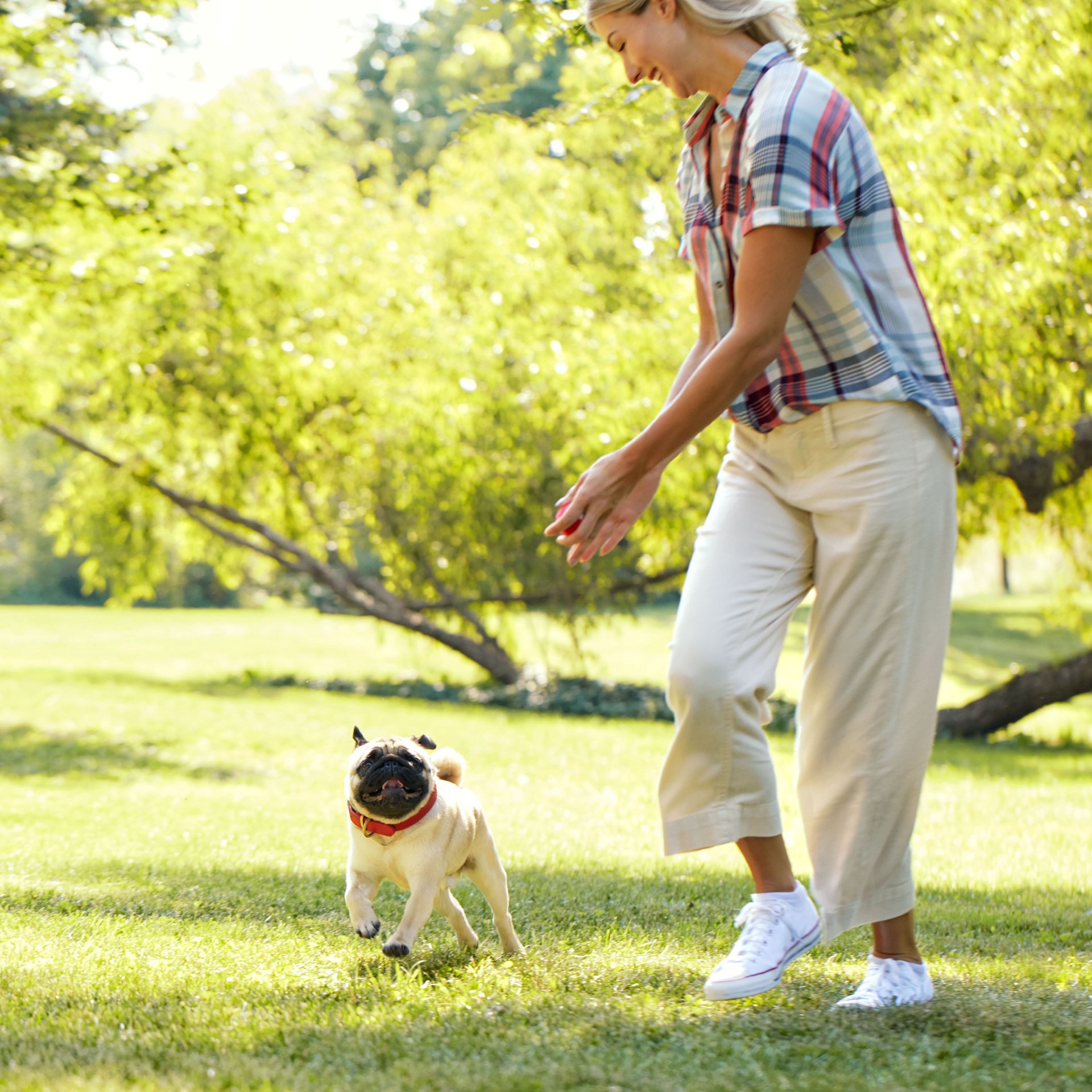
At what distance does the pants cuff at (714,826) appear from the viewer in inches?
120

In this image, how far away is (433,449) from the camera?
52.6 ft

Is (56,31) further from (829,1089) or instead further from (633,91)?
(829,1089)

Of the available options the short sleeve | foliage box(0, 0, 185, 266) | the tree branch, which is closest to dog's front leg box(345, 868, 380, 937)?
the short sleeve

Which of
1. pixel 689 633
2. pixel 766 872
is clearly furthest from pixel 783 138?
pixel 766 872

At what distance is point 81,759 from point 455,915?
8.10 metres

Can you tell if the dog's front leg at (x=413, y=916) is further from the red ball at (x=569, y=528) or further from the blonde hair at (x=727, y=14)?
the blonde hair at (x=727, y=14)

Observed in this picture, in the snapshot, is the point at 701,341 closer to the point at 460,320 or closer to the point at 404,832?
the point at 404,832

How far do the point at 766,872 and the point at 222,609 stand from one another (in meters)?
30.8

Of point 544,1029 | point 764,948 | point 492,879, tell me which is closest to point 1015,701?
point 492,879

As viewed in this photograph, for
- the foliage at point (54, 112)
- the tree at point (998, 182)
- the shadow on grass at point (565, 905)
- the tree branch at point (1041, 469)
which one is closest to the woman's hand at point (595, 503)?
the shadow on grass at point (565, 905)

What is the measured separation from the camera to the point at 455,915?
12.7 feet

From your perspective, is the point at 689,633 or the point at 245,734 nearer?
the point at 689,633

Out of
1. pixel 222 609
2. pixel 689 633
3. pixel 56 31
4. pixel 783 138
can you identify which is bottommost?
pixel 222 609

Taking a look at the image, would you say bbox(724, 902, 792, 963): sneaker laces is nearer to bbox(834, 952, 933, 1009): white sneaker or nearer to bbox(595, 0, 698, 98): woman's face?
bbox(834, 952, 933, 1009): white sneaker
